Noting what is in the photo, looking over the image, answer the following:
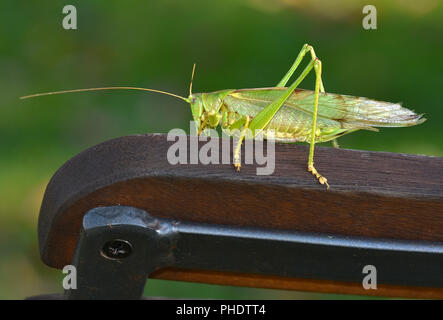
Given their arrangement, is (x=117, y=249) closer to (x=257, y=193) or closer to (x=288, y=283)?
(x=257, y=193)

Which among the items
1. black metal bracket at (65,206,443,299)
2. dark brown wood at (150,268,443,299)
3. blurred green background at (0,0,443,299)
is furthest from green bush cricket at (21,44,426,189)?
blurred green background at (0,0,443,299)

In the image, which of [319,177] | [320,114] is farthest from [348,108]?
[319,177]

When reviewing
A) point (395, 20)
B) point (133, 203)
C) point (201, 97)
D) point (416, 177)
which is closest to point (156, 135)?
point (133, 203)

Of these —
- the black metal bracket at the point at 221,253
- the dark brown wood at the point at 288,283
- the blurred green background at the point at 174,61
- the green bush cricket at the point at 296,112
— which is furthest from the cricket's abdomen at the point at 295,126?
the blurred green background at the point at 174,61

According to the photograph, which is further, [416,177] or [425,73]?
[425,73]

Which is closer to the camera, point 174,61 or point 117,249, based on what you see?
point 117,249

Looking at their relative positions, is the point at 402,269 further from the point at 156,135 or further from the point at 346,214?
the point at 156,135
